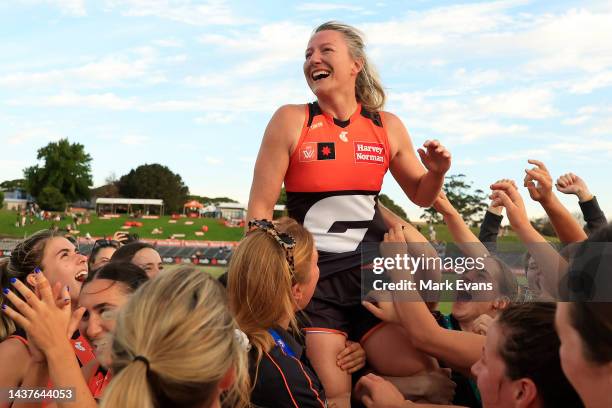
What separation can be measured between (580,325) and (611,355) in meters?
0.12

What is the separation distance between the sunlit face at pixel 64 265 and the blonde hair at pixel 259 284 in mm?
1975

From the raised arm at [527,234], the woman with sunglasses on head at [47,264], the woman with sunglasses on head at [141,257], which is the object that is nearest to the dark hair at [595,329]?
the raised arm at [527,234]

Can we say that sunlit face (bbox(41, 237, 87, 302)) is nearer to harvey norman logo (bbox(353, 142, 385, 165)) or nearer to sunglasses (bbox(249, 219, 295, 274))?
sunglasses (bbox(249, 219, 295, 274))

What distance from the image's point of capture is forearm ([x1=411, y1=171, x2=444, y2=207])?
3836 mm

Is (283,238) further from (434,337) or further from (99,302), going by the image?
(99,302)

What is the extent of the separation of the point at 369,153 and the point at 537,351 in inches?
69.7

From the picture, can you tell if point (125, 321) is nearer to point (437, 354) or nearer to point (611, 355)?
point (611, 355)

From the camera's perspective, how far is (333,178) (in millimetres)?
3660

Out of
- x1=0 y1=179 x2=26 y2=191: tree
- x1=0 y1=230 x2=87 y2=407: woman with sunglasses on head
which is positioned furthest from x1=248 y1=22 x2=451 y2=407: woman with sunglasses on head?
x1=0 y1=179 x2=26 y2=191: tree

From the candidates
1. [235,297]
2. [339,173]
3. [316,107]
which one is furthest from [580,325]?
[316,107]

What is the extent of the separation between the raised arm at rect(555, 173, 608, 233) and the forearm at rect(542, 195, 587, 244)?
0.96 feet

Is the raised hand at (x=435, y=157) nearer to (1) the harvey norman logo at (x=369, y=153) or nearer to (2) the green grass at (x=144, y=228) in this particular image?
(1) the harvey norman logo at (x=369, y=153)

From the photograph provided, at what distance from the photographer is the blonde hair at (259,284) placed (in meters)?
3.00

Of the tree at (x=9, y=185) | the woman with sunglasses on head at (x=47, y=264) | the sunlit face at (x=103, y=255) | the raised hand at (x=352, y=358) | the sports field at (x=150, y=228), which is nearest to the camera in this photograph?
the raised hand at (x=352, y=358)
